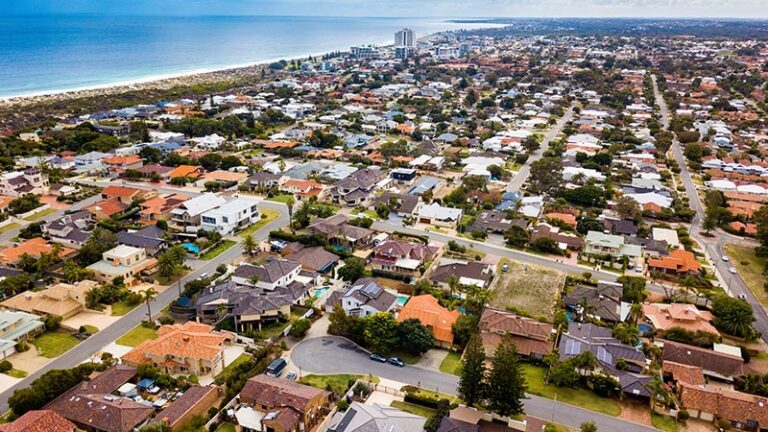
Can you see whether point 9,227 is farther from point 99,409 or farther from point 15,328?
point 99,409

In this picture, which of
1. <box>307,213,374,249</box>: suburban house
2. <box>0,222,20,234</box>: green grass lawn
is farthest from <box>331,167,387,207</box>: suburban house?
<box>0,222,20,234</box>: green grass lawn

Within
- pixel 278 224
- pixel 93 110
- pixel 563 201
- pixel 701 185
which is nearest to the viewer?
pixel 278 224

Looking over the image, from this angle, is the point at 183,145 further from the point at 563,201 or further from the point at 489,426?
the point at 489,426

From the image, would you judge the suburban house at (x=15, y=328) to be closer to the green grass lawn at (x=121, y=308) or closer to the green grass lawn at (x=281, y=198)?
the green grass lawn at (x=121, y=308)

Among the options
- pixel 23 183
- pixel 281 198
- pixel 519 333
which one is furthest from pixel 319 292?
pixel 23 183

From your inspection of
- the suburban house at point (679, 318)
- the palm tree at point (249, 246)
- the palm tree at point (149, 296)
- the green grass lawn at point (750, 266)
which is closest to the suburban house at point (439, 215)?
the palm tree at point (249, 246)

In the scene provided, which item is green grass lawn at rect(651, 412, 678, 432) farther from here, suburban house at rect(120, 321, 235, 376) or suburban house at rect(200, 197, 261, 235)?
suburban house at rect(200, 197, 261, 235)

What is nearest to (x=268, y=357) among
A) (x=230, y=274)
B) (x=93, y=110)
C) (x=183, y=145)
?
(x=230, y=274)
